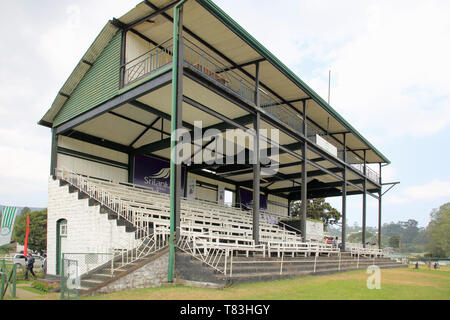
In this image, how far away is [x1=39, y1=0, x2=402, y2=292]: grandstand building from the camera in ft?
35.7

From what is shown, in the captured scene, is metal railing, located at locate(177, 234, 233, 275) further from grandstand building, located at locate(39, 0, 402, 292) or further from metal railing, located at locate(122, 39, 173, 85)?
metal railing, located at locate(122, 39, 173, 85)

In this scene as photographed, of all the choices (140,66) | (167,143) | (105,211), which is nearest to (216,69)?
(140,66)

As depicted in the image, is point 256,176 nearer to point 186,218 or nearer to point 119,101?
point 186,218

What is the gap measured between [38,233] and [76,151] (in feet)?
77.3

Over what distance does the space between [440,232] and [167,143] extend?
252ft

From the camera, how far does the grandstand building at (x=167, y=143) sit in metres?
10.9

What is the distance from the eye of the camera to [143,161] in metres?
20.1

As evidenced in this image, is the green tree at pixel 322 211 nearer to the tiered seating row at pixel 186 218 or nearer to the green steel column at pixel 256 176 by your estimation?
the tiered seating row at pixel 186 218

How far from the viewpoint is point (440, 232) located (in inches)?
2970

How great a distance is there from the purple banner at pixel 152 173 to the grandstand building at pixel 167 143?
0.06m
